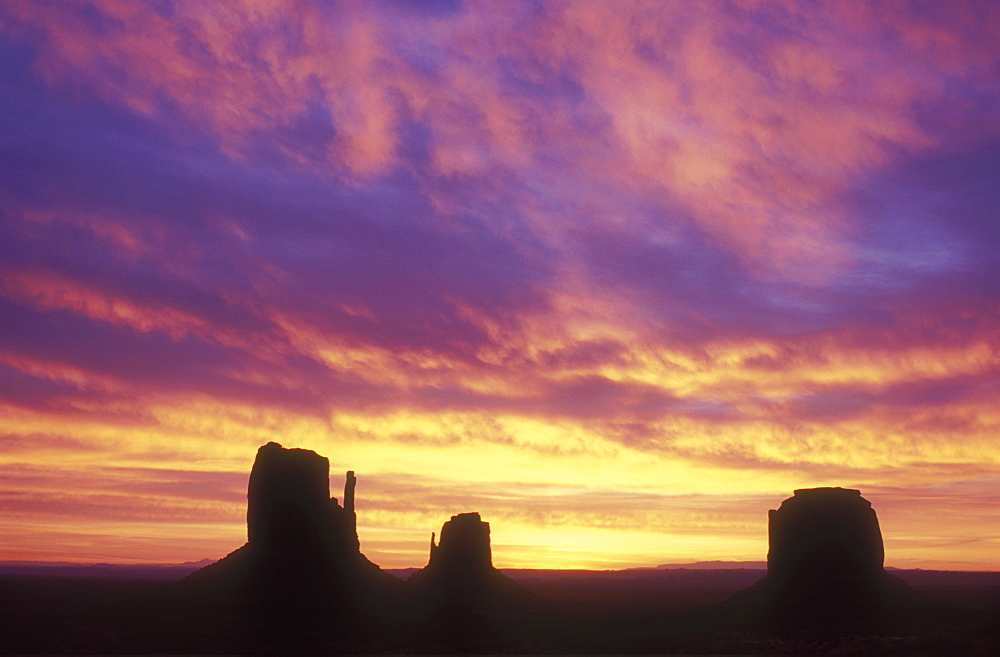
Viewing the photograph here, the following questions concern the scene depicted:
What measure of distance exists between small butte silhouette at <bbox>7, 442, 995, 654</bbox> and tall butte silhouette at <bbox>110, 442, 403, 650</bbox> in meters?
0.15

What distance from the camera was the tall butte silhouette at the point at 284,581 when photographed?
7675 cm

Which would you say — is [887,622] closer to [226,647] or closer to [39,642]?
[226,647]

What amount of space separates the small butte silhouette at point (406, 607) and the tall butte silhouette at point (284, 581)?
0.15 meters

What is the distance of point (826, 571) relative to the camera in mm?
83062

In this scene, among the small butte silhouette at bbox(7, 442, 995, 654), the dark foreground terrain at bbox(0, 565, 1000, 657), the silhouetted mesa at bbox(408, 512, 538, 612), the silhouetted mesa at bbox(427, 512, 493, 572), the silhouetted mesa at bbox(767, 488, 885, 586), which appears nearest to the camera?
the dark foreground terrain at bbox(0, 565, 1000, 657)

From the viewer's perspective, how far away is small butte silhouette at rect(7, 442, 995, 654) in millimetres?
69562

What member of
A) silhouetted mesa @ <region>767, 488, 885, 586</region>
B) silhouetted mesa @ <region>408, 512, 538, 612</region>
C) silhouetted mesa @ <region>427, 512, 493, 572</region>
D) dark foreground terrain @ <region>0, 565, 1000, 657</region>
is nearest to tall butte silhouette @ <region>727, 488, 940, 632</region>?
silhouetted mesa @ <region>767, 488, 885, 586</region>

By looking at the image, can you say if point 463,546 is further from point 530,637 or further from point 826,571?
point 826,571

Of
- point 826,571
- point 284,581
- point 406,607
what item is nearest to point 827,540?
point 826,571

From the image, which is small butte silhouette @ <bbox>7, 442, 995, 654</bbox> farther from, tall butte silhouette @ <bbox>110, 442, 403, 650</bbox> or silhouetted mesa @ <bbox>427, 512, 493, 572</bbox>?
silhouetted mesa @ <bbox>427, 512, 493, 572</bbox>

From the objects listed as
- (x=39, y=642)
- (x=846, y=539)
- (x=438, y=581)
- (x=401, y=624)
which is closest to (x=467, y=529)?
(x=438, y=581)

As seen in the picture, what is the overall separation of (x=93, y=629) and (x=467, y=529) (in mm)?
59026

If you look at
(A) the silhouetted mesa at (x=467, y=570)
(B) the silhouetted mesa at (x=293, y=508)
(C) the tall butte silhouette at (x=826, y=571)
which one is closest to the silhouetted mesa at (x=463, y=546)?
(A) the silhouetted mesa at (x=467, y=570)

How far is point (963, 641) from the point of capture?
5647 cm
